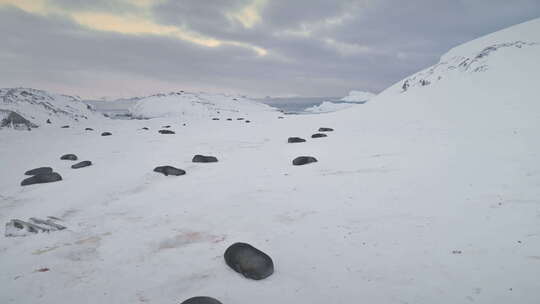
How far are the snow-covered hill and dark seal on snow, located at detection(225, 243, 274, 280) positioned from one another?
32439mm

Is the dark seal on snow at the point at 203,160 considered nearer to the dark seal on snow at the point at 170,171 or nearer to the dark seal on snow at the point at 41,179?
the dark seal on snow at the point at 170,171

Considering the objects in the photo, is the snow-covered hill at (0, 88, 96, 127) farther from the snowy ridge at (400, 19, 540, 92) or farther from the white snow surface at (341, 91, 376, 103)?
the white snow surface at (341, 91, 376, 103)

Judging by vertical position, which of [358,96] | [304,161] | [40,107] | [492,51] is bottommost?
[304,161]

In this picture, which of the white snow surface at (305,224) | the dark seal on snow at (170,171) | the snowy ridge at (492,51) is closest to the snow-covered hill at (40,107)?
the white snow surface at (305,224)

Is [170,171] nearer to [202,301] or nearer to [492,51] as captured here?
[202,301]

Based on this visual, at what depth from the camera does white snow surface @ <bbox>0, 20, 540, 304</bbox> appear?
395cm

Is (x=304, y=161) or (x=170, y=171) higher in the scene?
(x=304, y=161)

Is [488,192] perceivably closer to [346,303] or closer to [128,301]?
[346,303]

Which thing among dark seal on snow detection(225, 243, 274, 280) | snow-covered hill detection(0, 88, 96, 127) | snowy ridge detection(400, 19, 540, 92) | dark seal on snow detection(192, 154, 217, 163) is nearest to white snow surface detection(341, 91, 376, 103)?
snowy ridge detection(400, 19, 540, 92)

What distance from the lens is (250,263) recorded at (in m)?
4.27

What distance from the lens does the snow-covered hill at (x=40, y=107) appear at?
31.2 metres

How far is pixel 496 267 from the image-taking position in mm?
4039

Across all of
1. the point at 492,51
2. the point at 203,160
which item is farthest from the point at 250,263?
the point at 492,51

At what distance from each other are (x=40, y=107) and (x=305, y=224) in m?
42.5
